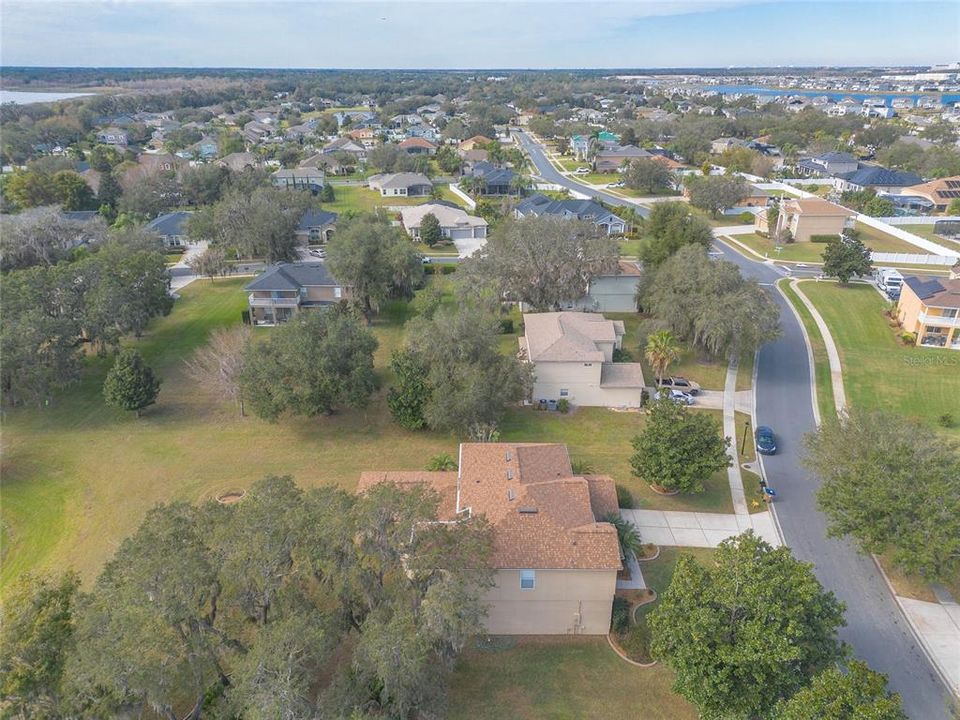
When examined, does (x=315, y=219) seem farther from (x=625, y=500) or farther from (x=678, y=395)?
(x=625, y=500)

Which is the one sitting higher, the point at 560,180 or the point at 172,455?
the point at 560,180

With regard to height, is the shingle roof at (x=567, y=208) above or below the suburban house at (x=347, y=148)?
below

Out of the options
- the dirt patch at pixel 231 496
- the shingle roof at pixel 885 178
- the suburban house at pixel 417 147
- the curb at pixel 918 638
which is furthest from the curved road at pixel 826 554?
the suburban house at pixel 417 147

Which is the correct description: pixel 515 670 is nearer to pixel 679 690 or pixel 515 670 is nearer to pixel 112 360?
pixel 679 690

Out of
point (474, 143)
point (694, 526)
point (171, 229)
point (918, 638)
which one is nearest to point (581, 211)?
point (171, 229)

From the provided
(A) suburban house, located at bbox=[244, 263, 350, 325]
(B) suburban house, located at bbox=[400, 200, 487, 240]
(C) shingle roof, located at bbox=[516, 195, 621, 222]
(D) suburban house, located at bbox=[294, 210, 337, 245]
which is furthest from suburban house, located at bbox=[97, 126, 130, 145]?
(A) suburban house, located at bbox=[244, 263, 350, 325]

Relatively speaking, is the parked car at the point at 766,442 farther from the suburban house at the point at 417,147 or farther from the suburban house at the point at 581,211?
the suburban house at the point at 417,147

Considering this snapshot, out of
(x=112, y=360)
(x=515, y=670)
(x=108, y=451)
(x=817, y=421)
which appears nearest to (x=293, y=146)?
(x=112, y=360)

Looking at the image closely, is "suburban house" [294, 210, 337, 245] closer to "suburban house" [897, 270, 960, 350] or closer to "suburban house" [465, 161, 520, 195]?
"suburban house" [465, 161, 520, 195]
